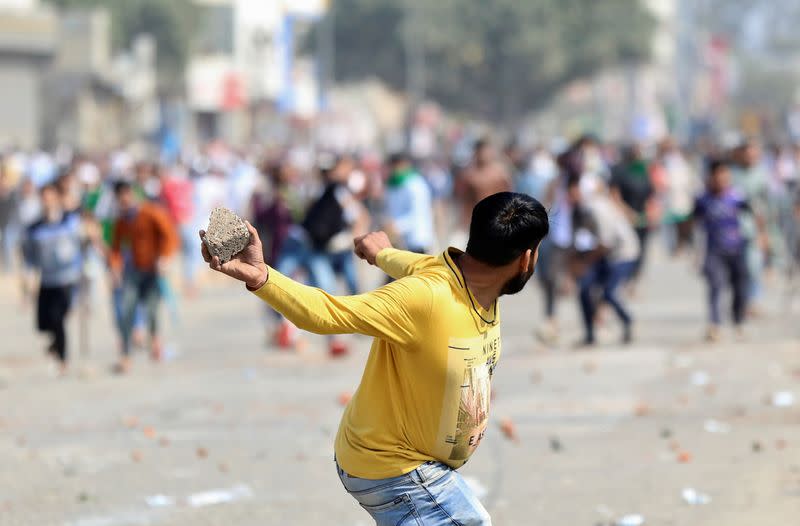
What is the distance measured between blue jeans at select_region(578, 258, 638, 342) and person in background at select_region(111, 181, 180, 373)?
3.46 m

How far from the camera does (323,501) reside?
7.49m

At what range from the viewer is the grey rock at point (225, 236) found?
3.97 metres

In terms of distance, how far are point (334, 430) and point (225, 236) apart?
5542 millimetres

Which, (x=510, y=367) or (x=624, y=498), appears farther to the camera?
(x=510, y=367)

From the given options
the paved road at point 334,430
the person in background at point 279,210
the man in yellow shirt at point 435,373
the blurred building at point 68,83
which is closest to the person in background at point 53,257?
the paved road at point 334,430

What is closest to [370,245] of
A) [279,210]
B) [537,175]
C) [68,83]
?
[279,210]

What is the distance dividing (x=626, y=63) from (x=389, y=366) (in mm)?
78202

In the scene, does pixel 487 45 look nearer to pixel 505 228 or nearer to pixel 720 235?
pixel 720 235

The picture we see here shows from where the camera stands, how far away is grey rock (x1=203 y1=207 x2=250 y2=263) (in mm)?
3969

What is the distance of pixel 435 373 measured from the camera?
437cm

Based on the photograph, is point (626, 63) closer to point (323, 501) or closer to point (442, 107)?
point (442, 107)

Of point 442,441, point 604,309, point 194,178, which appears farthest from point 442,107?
point 442,441

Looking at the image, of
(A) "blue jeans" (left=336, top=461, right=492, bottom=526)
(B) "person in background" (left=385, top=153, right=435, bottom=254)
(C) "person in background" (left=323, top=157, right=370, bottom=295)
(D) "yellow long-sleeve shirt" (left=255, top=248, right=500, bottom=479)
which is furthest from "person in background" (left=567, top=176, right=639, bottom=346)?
(A) "blue jeans" (left=336, top=461, right=492, bottom=526)

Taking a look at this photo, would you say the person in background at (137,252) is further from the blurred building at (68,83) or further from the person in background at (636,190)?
the blurred building at (68,83)
